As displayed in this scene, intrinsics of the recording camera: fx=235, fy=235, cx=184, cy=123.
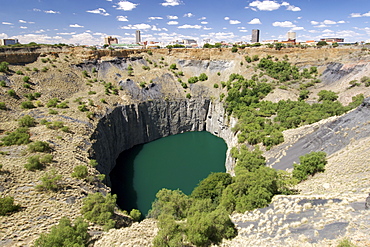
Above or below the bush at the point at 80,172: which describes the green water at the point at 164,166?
below

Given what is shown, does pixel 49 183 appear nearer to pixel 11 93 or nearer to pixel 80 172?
pixel 80 172

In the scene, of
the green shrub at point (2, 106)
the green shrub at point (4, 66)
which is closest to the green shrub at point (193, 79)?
the green shrub at point (4, 66)

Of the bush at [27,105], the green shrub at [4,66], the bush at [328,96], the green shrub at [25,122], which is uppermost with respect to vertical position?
the green shrub at [4,66]

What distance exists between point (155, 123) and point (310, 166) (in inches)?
1241

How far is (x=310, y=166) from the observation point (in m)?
20.7

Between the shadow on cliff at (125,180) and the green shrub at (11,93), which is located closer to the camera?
the shadow on cliff at (125,180)

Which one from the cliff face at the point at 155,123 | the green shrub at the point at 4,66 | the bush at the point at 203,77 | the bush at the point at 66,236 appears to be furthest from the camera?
the bush at the point at 203,77

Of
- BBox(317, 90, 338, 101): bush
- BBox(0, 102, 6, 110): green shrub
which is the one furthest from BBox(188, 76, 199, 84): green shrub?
BBox(0, 102, 6, 110): green shrub

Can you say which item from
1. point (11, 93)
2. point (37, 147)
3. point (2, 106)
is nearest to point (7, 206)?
point (37, 147)

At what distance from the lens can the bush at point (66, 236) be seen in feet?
40.4

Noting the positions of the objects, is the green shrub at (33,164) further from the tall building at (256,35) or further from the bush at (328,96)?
the tall building at (256,35)

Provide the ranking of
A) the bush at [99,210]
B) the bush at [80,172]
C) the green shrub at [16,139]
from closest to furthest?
the bush at [99,210] < the bush at [80,172] < the green shrub at [16,139]

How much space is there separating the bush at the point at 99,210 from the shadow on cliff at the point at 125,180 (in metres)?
10.1

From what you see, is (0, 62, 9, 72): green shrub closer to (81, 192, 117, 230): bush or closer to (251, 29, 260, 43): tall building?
(81, 192, 117, 230): bush
